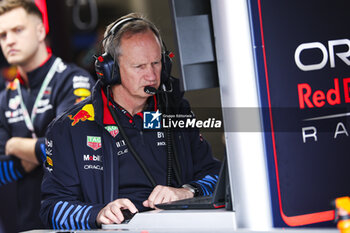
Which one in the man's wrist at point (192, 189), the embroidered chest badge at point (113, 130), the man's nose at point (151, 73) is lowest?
the man's wrist at point (192, 189)

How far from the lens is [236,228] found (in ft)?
3.75

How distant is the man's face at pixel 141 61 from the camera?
2.11 meters

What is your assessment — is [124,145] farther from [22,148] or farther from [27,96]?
[27,96]

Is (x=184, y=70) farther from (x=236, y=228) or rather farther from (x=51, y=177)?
(x=51, y=177)

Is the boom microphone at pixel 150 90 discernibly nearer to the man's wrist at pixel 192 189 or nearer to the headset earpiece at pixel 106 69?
the headset earpiece at pixel 106 69

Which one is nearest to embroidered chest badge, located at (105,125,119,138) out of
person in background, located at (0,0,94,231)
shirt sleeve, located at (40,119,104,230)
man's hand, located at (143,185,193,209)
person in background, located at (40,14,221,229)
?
person in background, located at (40,14,221,229)

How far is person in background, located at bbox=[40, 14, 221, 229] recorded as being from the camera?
195 cm

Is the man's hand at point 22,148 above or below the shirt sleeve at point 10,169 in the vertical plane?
above

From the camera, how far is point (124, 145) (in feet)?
6.75

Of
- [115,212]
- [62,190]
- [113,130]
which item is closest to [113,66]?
[113,130]

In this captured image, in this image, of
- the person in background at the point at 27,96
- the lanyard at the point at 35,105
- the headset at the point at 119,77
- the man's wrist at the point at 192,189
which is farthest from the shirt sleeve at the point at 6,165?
the man's wrist at the point at 192,189

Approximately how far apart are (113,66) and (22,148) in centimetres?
99

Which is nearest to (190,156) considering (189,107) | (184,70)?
(189,107)

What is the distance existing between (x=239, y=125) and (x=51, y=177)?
41.3 inches
